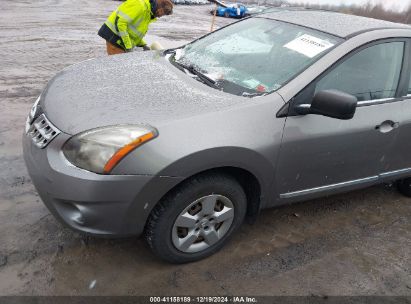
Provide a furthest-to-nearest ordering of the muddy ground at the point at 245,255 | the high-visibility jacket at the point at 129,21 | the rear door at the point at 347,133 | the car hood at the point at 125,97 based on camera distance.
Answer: the high-visibility jacket at the point at 129,21 < the rear door at the point at 347,133 < the muddy ground at the point at 245,255 < the car hood at the point at 125,97

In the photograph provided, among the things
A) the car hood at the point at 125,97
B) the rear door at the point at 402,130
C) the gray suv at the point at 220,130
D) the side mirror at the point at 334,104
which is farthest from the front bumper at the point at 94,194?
the rear door at the point at 402,130

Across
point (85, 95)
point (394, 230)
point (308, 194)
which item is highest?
point (85, 95)

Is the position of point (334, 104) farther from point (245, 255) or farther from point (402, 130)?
point (245, 255)

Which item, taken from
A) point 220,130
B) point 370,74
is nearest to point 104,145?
point 220,130

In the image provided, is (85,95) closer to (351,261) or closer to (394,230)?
(351,261)

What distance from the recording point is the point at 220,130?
2375mm

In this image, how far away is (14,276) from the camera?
2.47 metres

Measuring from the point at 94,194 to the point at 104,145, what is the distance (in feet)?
0.91

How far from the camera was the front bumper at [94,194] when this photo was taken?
2.18 meters

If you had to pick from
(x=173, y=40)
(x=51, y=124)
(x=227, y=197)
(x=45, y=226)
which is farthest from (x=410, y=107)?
(x=173, y=40)

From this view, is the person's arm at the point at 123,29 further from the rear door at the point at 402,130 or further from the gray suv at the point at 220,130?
the rear door at the point at 402,130

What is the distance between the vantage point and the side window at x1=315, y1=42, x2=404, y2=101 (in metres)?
2.83

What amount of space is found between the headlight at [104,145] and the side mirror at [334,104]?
1065 mm

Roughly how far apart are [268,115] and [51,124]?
1367 mm
